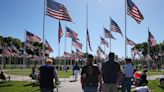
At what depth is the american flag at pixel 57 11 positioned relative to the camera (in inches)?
990

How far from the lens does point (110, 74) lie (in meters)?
13.7

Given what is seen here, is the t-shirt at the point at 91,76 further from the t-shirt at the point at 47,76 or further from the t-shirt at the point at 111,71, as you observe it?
the t-shirt at the point at 47,76

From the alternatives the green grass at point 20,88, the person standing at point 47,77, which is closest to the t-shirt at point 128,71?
the person standing at point 47,77

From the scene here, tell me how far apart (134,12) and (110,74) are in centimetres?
1445

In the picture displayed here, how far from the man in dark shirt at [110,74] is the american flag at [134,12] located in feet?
44.3

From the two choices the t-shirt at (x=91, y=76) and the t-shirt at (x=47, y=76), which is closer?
the t-shirt at (x=91, y=76)

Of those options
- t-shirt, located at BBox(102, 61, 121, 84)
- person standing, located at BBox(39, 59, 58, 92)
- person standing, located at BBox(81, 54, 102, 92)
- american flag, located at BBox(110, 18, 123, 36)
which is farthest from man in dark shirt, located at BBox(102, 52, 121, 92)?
american flag, located at BBox(110, 18, 123, 36)

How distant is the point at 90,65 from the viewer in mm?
12969

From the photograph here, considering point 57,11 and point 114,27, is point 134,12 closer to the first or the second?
point 57,11

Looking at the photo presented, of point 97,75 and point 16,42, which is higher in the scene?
point 16,42

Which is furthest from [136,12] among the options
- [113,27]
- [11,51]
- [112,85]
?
[11,51]

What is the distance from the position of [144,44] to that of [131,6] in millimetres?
148632

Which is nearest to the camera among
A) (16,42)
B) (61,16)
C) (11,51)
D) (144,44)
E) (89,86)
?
(89,86)

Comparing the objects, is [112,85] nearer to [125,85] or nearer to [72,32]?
[125,85]
